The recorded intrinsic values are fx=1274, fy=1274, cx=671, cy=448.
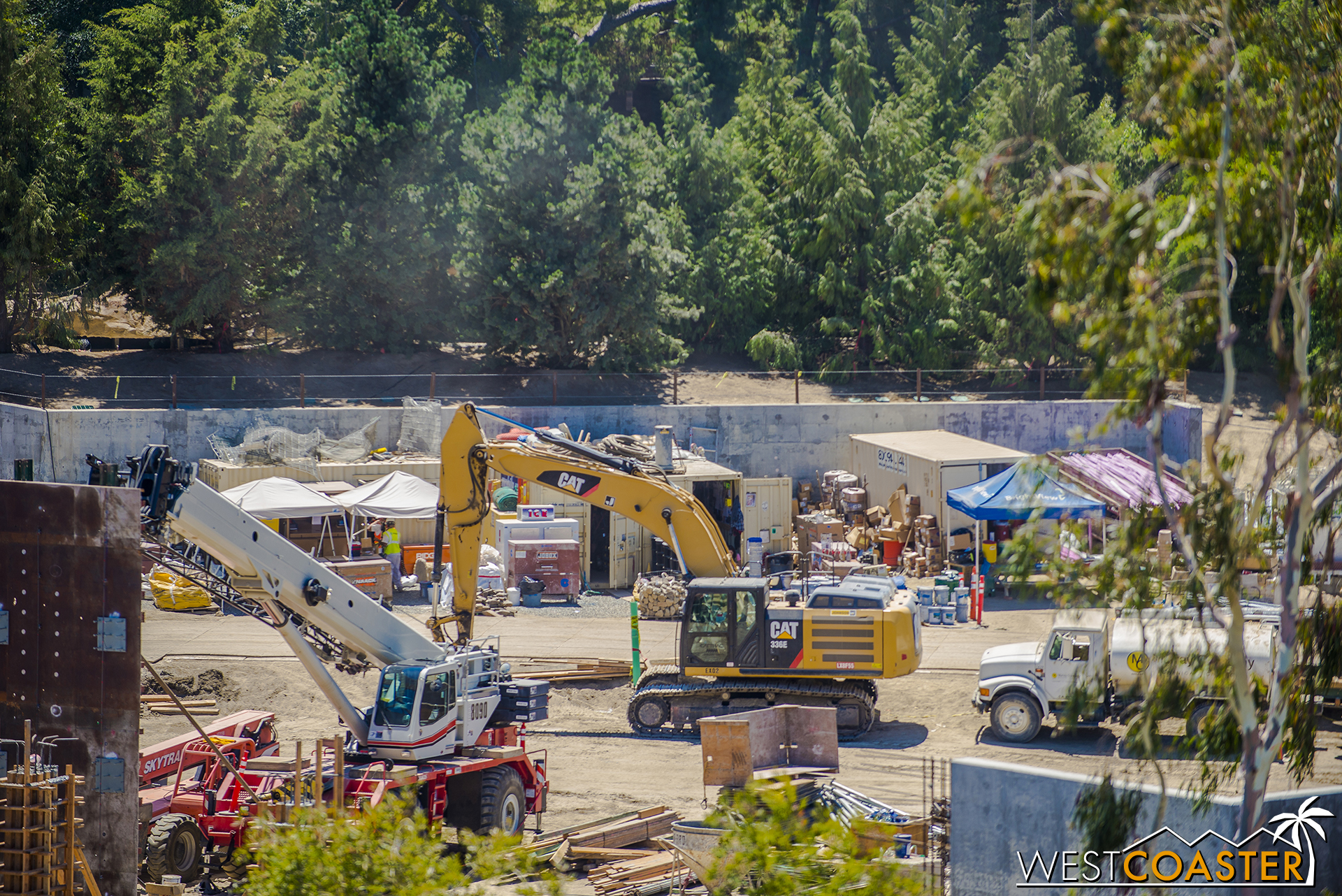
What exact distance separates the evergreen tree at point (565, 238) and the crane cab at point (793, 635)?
20961 mm

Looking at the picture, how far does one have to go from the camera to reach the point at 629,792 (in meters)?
18.5

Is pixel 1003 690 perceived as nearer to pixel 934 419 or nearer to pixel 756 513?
pixel 756 513

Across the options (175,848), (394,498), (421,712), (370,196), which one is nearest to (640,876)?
(421,712)

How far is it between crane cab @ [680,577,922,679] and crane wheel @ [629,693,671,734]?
83cm

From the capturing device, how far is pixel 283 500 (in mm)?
28984

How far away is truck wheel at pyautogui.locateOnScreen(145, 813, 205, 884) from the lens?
48.8ft

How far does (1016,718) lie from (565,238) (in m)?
24.7

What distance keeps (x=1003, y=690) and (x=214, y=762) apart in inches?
466

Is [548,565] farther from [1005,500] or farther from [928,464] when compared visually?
[1005,500]

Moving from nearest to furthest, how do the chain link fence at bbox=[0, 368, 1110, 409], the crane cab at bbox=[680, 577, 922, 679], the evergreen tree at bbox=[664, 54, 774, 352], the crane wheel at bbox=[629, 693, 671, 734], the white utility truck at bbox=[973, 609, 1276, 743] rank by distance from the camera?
the white utility truck at bbox=[973, 609, 1276, 743], the crane cab at bbox=[680, 577, 922, 679], the crane wheel at bbox=[629, 693, 671, 734], the chain link fence at bbox=[0, 368, 1110, 409], the evergreen tree at bbox=[664, 54, 774, 352]

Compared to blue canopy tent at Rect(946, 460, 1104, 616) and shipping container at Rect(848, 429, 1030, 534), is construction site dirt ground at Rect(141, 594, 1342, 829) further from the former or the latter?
shipping container at Rect(848, 429, 1030, 534)

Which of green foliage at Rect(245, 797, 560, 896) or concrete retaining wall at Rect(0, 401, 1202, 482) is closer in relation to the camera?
green foliage at Rect(245, 797, 560, 896)

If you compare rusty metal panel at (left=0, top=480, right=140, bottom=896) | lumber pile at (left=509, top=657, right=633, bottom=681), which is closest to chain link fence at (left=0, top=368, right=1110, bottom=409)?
lumber pile at (left=509, top=657, right=633, bottom=681)

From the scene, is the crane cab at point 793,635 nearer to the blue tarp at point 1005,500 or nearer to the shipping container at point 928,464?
the blue tarp at point 1005,500
